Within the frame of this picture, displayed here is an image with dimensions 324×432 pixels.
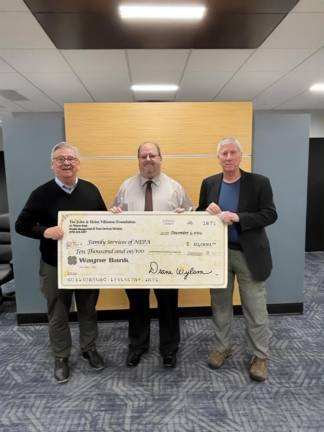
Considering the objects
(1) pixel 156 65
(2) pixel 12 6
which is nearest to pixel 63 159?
(2) pixel 12 6

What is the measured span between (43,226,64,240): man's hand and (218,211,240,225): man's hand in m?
0.94

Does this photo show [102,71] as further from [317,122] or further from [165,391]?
[317,122]

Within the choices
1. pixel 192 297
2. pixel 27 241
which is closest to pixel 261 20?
pixel 192 297

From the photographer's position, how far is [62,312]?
201cm

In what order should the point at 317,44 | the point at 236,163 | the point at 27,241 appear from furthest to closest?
the point at 317,44 → the point at 27,241 → the point at 236,163

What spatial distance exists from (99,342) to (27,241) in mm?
1059

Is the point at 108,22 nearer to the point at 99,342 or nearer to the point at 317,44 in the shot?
the point at 317,44

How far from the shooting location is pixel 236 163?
1890mm

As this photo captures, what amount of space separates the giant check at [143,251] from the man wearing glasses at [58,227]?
0.10m

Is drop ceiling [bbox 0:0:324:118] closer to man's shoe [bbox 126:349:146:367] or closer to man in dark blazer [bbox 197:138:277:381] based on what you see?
man in dark blazer [bbox 197:138:277:381]

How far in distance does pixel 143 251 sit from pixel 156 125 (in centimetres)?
121

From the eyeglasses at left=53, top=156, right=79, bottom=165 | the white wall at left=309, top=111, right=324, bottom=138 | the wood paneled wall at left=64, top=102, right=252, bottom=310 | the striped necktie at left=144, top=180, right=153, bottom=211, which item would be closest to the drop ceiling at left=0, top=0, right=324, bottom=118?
the wood paneled wall at left=64, top=102, right=252, bottom=310

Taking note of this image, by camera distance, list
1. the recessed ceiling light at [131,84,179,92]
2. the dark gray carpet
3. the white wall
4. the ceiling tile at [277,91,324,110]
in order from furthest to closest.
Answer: the white wall, the ceiling tile at [277,91,324,110], the recessed ceiling light at [131,84,179,92], the dark gray carpet

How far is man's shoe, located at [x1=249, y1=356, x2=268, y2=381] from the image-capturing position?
199 cm
